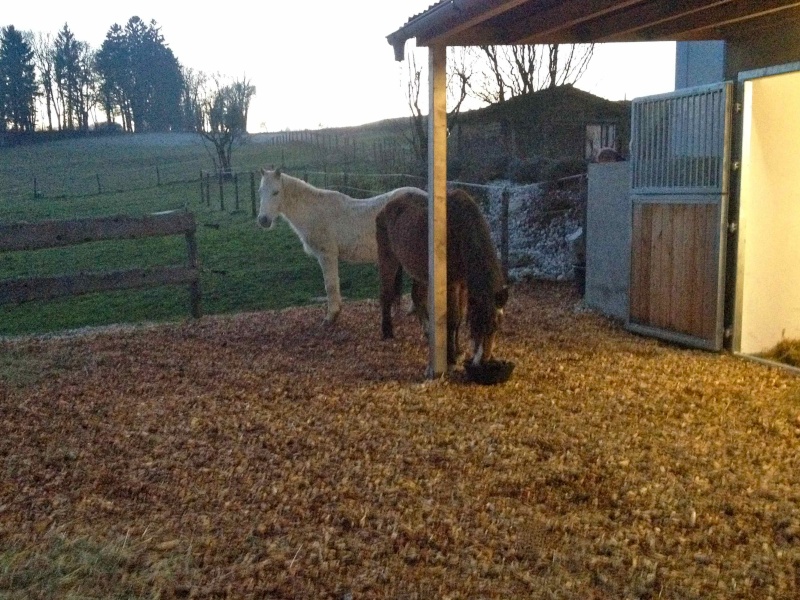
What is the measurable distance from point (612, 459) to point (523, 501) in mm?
744

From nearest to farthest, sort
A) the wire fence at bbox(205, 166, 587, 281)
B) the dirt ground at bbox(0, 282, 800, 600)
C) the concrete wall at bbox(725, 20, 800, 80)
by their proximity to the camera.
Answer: the dirt ground at bbox(0, 282, 800, 600)
the concrete wall at bbox(725, 20, 800, 80)
the wire fence at bbox(205, 166, 587, 281)

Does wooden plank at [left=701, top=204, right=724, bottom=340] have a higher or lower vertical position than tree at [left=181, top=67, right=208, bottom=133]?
lower

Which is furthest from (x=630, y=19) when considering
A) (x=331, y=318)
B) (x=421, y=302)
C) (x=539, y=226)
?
(x=539, y=226)

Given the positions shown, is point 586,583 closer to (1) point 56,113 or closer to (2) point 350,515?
(2) point 350,515

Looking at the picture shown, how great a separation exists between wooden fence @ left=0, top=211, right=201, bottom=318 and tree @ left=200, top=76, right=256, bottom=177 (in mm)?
21620

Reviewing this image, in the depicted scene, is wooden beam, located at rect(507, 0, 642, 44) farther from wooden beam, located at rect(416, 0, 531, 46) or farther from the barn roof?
wooden beam, located at rect(416, 0, 531, 46)

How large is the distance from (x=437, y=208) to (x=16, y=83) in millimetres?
58054

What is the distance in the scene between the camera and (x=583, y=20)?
558 cm

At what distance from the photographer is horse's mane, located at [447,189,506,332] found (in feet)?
18.5

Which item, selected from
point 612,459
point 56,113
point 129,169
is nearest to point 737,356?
point 612,459

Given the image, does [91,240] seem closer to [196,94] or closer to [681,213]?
[681,213]

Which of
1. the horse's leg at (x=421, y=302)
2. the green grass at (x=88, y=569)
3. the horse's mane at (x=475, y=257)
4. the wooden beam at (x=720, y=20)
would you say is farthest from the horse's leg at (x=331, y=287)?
the green grass at (x=88, y=569)

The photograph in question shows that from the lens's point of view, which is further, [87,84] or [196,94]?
[87,84]

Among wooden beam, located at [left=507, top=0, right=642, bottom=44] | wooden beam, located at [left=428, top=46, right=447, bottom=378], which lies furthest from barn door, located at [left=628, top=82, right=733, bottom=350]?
wooden beam, located at [left=428, top=46, right=447, bottom=378]
